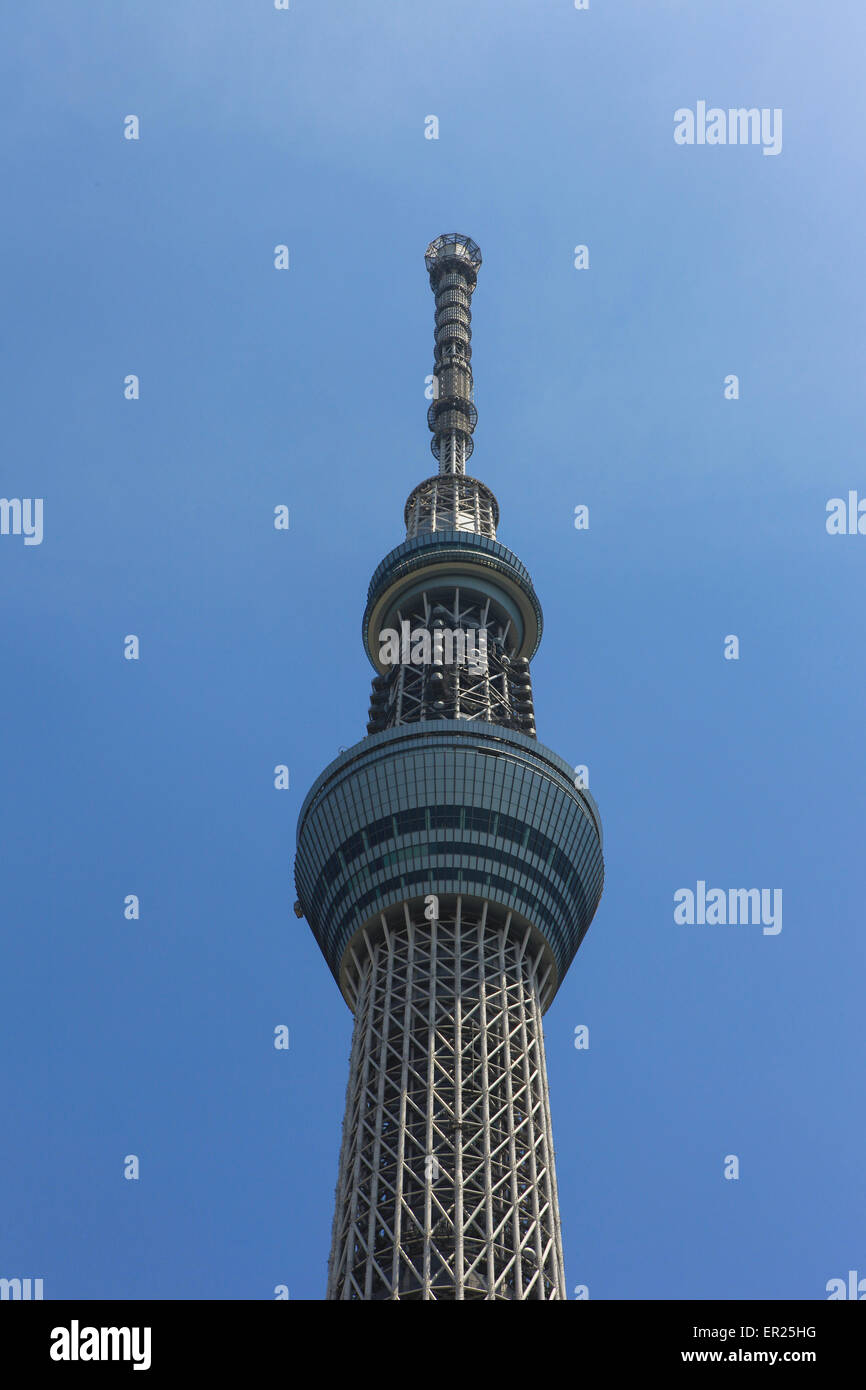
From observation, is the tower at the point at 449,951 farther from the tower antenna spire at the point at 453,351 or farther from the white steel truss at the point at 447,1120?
the tower antenna spire at the point at 453,351

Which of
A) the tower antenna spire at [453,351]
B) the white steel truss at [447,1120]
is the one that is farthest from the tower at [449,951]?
the tower antenna spire at [453,351]

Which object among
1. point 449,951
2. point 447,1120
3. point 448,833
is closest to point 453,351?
point 448,833

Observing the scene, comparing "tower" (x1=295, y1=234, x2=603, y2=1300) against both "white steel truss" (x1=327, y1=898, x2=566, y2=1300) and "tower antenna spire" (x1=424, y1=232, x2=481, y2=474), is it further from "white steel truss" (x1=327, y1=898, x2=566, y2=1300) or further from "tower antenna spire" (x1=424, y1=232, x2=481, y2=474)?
"tower antenna spire" (x1=424, y1=232, x2=481, y2=474)

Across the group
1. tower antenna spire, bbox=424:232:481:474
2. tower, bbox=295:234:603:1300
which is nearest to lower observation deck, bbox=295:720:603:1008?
tower, bbox=295:234:603:1300

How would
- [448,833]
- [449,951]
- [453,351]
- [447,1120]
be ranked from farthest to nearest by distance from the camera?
[453,351] < [448,833] < [449,951] < [447,1120]

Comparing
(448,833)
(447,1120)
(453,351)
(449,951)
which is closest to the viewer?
(447,1120)

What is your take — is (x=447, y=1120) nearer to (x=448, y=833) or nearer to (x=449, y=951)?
(x=449, y=951)
